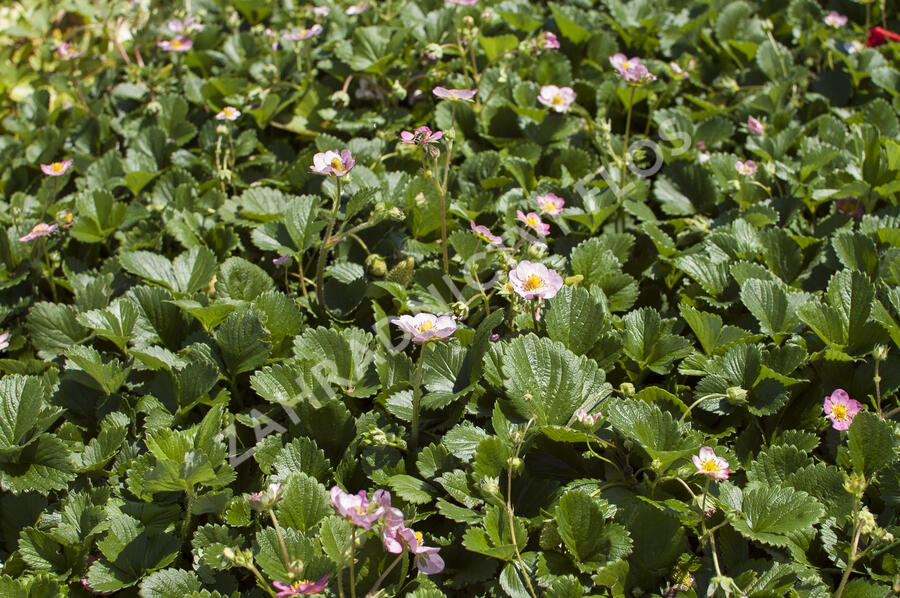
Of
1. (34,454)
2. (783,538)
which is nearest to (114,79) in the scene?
(34,454)

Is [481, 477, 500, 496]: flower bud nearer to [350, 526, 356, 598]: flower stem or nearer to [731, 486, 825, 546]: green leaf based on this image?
[350, 526, 356, 598]: flower stem

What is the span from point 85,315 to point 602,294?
4.37 feet

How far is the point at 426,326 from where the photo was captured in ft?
5.63

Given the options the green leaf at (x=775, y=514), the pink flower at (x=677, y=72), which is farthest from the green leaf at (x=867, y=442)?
the pink flower at (x=677, y=72)

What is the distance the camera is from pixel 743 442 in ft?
6.00

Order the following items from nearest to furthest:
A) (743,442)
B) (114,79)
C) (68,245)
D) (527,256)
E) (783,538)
Result: (783,538), (743,442), (527,256), (68,245), (114,79)

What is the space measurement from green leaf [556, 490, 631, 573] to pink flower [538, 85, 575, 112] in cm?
158

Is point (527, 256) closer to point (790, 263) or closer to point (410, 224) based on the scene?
point (410, 224)

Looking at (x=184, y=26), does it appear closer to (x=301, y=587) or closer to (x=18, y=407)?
(x=18, y=407)

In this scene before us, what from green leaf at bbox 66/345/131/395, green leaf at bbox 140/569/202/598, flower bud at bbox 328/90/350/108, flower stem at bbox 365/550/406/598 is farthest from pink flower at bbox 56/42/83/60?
flower stem at bbox 365/550/406/598

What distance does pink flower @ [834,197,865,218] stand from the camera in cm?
250

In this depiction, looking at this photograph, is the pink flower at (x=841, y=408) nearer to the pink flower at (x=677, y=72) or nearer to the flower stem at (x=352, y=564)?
the flower stem at (x=352, y=564)

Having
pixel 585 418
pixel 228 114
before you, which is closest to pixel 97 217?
pixel 228 114

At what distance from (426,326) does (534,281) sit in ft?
1.05
